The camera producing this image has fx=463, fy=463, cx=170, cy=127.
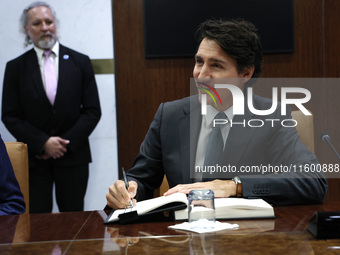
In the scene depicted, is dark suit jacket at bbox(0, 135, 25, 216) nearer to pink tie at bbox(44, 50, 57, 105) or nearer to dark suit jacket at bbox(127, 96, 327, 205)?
dark suit jacket at bbox(127, 96, 327, 205)

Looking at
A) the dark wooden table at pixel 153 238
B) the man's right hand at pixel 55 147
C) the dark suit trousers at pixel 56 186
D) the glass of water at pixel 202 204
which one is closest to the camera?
the dark wooden table at pixel 153 238

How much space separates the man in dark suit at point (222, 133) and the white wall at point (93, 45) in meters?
1.88

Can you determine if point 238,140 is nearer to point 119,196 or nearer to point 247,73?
point 247,73

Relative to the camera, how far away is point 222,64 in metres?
2.09

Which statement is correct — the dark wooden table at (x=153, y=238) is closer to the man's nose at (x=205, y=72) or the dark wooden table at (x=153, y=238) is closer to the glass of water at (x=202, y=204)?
the glass of water at (x=202, y=204)

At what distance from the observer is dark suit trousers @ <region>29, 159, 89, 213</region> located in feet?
11.6

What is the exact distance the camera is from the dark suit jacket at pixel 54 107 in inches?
138

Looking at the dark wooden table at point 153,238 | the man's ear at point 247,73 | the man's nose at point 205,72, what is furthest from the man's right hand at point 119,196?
the man's ear at point 247,73

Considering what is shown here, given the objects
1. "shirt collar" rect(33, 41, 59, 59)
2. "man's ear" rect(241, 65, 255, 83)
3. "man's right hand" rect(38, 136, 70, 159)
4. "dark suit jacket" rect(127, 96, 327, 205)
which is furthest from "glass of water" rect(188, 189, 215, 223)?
"shirt collar" rect(33, 41, 59, 59)

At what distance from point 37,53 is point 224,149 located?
88.7 inches

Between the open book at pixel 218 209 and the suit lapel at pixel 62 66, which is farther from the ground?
the suit lapel at pixel 62 66

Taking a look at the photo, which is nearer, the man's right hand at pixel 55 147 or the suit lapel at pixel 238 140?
the suit lapel at pixel 238 140

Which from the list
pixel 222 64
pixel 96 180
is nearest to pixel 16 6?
pixel 96 180

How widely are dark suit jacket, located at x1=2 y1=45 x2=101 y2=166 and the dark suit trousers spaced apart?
0.23 feet
